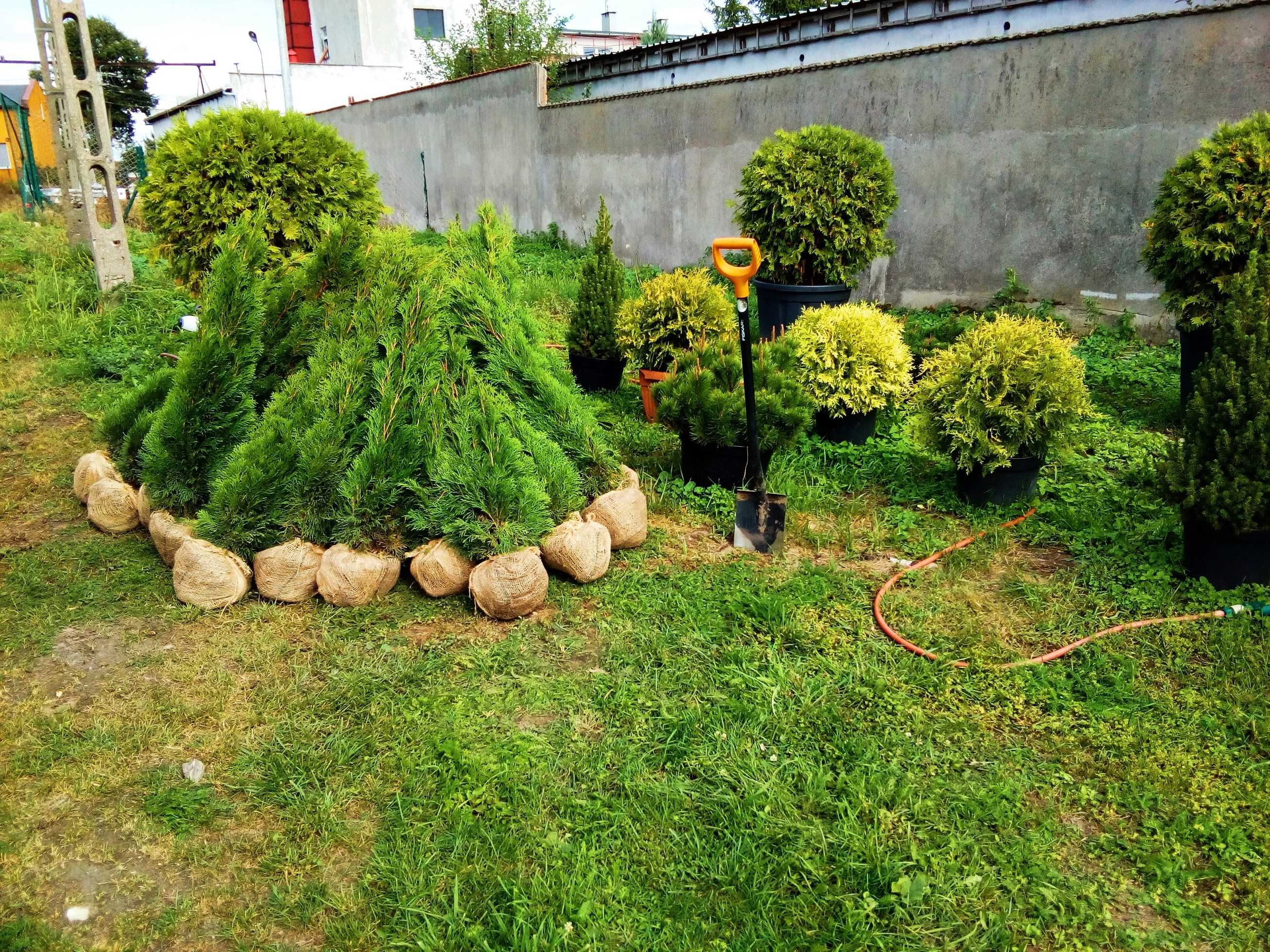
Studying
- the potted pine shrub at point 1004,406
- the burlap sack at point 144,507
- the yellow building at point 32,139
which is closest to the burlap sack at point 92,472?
the burlap sack at point 144,507

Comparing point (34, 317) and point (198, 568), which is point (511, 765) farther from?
point (34, 317)

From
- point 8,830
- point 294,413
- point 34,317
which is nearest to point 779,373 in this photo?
point 294,413

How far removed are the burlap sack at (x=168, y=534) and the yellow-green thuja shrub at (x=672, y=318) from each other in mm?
3044

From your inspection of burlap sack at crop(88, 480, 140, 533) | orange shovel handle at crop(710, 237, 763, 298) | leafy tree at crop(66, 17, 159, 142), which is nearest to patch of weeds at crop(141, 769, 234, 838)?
burlap sack at crop(88, 480, 140, 533)

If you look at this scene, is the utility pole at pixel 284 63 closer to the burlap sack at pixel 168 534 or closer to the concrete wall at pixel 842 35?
the concrete wall at pixel 842 35

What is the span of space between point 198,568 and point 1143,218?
7280mm

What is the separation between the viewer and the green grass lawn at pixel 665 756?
2.21 m

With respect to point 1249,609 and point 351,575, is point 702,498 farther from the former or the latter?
point 1249,609

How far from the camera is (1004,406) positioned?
14.0 feet

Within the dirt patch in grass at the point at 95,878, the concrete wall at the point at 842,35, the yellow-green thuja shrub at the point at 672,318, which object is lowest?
the dirt patch in grass at the point at 95,878

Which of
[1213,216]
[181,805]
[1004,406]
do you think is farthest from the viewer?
[1213,216]

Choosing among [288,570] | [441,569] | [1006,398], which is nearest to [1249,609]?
[1006,398]

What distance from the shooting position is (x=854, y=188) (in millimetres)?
6449

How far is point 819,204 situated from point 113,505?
502 centimetres
